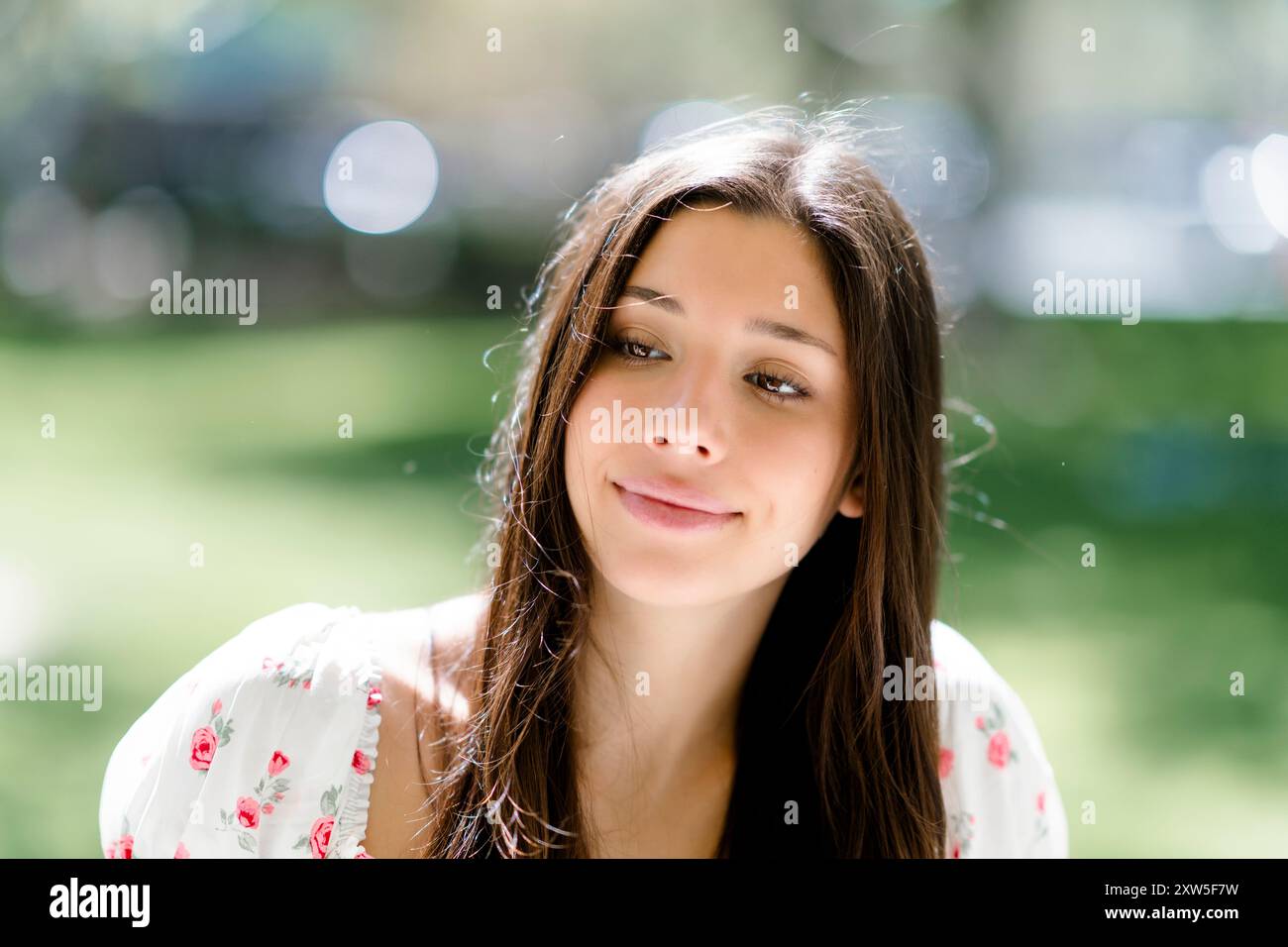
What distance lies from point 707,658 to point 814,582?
20 centimetres

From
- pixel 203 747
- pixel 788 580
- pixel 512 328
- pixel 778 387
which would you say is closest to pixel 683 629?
pixel 788 580

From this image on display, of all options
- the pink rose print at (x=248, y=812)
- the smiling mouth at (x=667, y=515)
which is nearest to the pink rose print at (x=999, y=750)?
the smiling mouth at (x=667, y=515)

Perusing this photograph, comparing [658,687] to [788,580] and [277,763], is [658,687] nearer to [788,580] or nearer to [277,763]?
[788,580]

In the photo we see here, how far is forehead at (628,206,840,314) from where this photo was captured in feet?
4.53

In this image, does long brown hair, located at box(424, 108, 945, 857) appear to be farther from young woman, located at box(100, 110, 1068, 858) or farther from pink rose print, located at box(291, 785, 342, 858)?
pink rose print, located at box(291, 785, 342, 858)

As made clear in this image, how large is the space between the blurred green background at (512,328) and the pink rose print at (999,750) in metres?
0.47

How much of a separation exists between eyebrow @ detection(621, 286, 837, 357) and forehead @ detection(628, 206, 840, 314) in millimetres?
11

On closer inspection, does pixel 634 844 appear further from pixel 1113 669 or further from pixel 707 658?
pixel 1113 669

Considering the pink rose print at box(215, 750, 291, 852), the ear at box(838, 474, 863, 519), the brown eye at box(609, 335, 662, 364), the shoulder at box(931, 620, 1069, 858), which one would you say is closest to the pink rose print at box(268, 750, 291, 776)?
the pink rose print at box(215, 750, 291, 852)

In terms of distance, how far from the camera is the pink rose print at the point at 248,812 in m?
1.33

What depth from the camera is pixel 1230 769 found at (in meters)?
3.39

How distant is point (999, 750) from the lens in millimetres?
1670

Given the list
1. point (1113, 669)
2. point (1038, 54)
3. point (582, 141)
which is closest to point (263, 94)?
point (582, 141)

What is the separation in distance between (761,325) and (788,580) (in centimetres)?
45
